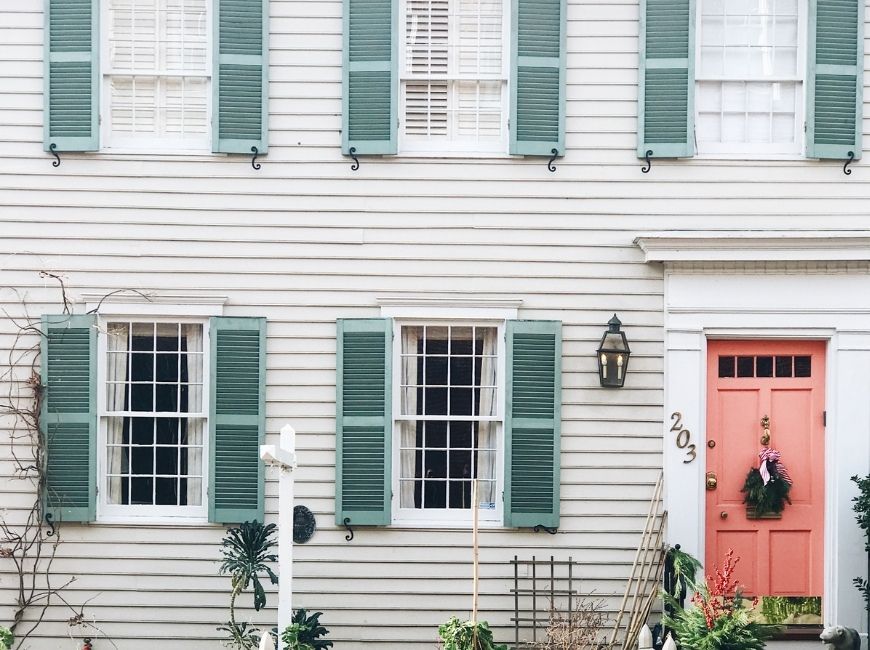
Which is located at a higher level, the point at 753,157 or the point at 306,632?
the point at 753,157

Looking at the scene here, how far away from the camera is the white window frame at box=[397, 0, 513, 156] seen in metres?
8.53

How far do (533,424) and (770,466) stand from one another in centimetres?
183

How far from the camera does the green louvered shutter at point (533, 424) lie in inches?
329

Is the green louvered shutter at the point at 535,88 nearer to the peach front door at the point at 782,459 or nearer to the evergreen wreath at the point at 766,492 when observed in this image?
the peach front door at the point at 782,459

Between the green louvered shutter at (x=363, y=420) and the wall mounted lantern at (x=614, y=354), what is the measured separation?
1620 mm

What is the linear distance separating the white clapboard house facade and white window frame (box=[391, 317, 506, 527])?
0.02 m

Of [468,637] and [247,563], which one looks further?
[247,563]

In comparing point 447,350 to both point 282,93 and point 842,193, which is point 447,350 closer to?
point 282,93

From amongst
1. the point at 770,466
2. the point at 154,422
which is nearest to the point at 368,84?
the point at 154,422

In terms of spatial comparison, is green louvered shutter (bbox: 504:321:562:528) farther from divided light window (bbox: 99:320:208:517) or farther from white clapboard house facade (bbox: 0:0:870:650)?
divided light window (bbox: 99:320:208:517)

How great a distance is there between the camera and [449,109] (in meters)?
8.66

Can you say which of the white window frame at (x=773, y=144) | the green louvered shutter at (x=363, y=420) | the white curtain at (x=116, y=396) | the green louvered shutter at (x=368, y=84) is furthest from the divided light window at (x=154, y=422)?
the white window frame at (x=773, y=144)

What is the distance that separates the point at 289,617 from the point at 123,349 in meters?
2.66

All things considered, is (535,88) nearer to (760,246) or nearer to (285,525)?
(760,246)
